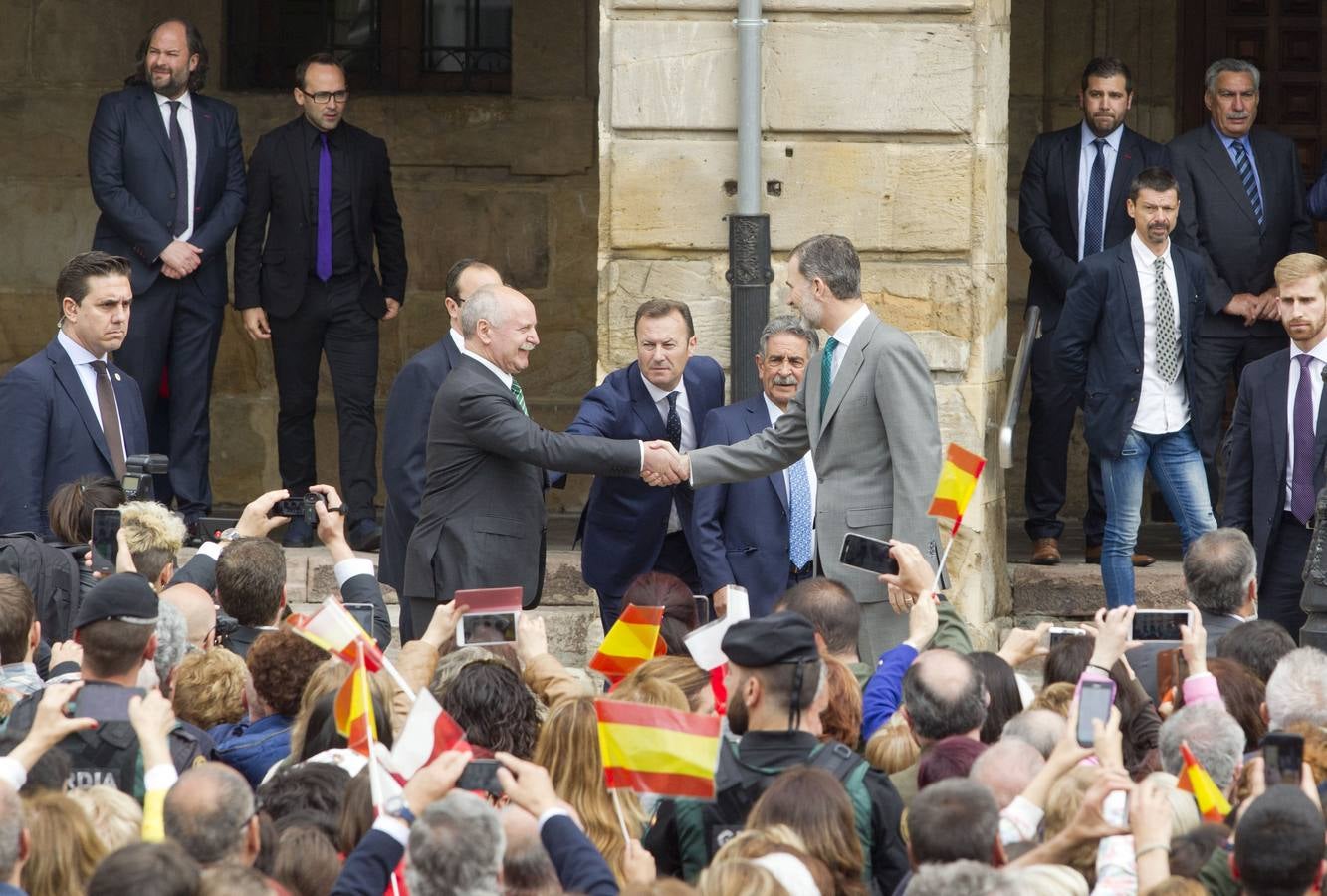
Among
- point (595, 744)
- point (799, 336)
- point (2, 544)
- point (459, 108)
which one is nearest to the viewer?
point (595, 744)

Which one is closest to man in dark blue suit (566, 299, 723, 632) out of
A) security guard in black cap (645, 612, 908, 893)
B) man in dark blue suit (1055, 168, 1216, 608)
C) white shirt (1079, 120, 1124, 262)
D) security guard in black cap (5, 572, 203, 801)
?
man in dark blue suit (1055, 168, 1216, 608)

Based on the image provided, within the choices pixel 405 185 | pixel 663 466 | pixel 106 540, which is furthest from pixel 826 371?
pixel 405 185

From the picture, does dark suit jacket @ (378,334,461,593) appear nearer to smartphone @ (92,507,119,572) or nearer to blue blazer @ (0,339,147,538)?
blue blazer @ (0,339,147,538)

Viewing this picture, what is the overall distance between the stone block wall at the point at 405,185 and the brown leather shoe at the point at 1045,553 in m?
3.05

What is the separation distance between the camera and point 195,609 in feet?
20.6

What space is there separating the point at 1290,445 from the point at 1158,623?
3015 millimetres

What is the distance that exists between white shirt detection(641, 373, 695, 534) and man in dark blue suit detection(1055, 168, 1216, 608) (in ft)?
5.88

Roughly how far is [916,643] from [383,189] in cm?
525

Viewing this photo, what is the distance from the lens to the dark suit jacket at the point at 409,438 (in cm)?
826

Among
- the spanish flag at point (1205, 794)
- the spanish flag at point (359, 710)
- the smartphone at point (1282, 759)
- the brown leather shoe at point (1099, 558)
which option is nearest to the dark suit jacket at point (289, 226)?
the brown leather shoe at point (1099, 558)

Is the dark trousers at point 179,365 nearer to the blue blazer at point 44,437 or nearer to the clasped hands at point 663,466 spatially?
the blue blazer at point 44,437

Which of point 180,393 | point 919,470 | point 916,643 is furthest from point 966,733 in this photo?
point 180,393

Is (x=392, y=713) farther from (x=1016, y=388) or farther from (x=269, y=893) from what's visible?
(x=1016, y=388)

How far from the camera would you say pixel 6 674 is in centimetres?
577
